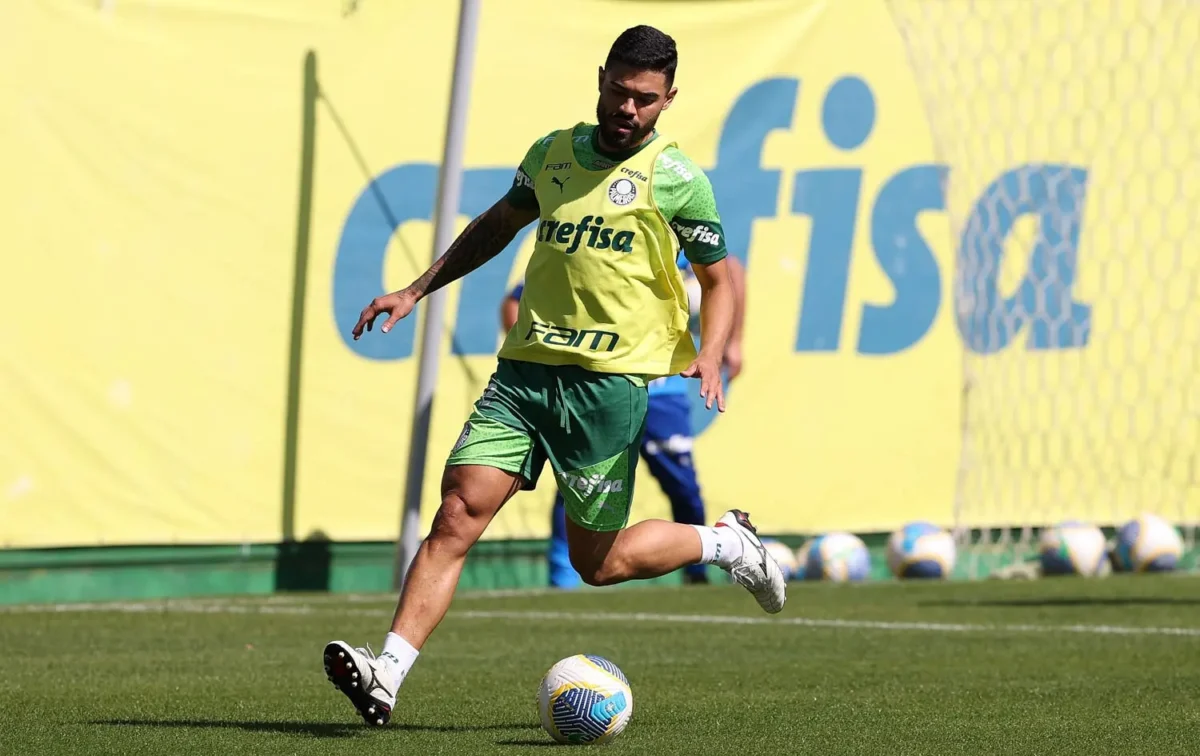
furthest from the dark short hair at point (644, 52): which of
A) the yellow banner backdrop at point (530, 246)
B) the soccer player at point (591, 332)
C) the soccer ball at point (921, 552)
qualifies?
the soccer ball at point (921, 552)

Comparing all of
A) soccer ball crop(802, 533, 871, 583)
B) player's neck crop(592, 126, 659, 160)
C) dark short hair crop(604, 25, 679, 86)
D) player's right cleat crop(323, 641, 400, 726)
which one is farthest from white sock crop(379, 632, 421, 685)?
soccer ball crop(802, 533, 871, 583)

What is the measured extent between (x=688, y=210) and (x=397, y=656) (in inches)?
55.7

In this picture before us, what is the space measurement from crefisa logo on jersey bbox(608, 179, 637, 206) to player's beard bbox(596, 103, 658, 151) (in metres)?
0.10

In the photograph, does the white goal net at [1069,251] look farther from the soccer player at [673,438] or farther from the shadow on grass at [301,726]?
the shadow on grass at [301,726]

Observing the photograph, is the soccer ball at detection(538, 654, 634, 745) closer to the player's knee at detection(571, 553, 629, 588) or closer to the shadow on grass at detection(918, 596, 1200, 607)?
the player's knee at detection(571, 553, 629, 588)

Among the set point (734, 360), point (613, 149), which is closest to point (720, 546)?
point (613, 149)

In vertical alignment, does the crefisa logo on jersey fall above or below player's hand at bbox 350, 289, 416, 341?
above

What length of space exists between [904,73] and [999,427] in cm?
219

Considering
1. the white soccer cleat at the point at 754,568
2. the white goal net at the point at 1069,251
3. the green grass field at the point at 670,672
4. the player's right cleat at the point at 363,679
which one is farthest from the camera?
the white goal net at the point at 1069,251

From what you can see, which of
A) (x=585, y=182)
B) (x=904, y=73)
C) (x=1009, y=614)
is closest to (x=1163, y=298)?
(x=904, y=73)

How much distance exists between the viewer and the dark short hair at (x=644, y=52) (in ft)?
17.4

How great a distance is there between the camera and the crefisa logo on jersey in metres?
5.42

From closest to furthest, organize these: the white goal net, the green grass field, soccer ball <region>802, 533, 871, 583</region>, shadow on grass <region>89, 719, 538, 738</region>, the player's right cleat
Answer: the player's right cleat, the green grass field, shadow on grass <region>89, 719, 538, 738</region>, soccer ball <region>802, 533, 871, 583</region>, the white goal net

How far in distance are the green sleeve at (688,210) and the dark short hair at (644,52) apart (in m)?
0.24
